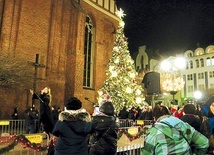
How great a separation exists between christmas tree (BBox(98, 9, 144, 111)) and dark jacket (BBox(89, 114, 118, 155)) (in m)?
11.8

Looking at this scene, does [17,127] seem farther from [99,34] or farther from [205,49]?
[205,49]

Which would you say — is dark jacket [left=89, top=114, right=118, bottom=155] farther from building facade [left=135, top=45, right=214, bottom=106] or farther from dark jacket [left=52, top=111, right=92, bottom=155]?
building facade [left=135, top=45, right=214, bottom=106]

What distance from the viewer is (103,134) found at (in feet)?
12.9

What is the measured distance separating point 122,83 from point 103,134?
12.9m

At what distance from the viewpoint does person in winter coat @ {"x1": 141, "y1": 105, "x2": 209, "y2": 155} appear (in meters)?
2.44

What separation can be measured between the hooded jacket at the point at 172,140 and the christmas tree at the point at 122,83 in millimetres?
13259

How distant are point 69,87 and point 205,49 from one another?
33.0 meters

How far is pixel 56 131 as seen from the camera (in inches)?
134

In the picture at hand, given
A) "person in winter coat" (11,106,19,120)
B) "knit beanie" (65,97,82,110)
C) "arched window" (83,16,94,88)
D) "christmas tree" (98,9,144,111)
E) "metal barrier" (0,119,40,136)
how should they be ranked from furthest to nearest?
"arched window" (83,16,94,88), "christmas tree" (98,9,144,111), "person in winter coat" (11,106,19,120), "metal barrier" (0,119,40,136), "knit beanie" (65,97,82,110)

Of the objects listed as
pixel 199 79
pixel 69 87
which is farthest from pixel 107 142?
pixel 199 79

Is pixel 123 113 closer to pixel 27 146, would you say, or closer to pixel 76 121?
pixel 27 146

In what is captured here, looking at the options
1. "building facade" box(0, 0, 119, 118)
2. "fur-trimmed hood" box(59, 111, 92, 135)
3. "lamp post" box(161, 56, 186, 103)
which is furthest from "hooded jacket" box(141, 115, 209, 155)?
"building facade" box(0, 0, 119, 118)

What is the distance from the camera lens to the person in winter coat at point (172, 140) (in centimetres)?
244

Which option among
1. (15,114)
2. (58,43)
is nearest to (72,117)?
(15,114)
